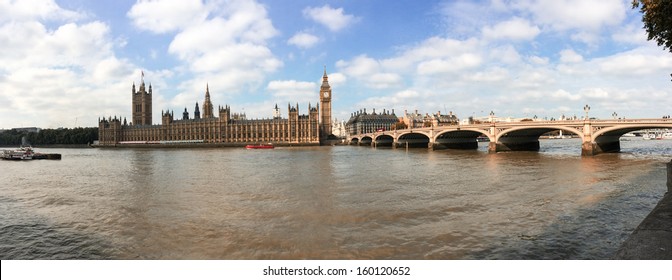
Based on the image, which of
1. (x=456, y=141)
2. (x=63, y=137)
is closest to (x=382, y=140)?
(x=456, y=141)

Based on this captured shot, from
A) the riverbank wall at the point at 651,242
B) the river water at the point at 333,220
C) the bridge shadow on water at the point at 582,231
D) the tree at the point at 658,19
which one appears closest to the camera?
the riverbank wall at the point at 651,242

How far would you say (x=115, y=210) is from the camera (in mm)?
13484

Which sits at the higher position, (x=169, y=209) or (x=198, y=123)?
(x=198, y=123)

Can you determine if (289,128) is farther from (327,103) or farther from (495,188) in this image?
(495,188)

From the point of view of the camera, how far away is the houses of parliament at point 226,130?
120 metres

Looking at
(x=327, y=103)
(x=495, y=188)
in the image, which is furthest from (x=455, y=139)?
(x=327, y=103)

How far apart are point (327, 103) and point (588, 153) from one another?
10219 centimetres

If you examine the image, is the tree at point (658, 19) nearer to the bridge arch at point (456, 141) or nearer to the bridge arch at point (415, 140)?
the bridge arch at point (456, 141)

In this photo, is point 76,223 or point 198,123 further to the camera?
point 198,123

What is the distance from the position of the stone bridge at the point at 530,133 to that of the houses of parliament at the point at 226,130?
45.5 m

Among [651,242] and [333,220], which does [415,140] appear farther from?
[651,242]

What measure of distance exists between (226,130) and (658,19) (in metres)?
121

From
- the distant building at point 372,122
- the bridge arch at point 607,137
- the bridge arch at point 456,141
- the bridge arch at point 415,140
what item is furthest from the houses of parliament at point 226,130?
the bridge arch at point 607,137

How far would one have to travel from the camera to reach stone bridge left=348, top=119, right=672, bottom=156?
37031 millimetres
